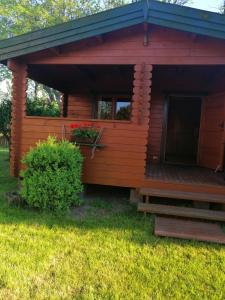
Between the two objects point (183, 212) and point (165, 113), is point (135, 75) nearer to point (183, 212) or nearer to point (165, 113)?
point (183, 212)

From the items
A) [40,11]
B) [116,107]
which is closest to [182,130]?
[116,107]

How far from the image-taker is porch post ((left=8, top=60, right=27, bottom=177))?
16.3 feet

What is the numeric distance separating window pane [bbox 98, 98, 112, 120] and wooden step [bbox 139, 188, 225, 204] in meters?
3.59

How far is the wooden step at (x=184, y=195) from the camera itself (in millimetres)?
4129

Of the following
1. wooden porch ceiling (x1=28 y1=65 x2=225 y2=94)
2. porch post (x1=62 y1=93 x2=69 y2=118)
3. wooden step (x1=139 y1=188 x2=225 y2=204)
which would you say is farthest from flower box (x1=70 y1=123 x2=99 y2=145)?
porch post (x1=62 y1=93 x2=69 y2=118)

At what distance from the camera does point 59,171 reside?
3.96m

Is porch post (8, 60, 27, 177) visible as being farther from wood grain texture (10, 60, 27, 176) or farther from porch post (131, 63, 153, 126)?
porch post (131, 63, 153, 126)

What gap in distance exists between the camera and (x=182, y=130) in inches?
291

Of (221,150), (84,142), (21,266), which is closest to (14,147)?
(84,142)

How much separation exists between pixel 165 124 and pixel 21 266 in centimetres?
543

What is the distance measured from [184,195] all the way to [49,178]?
7.07ft

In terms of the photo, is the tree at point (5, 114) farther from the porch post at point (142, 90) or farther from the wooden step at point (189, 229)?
the wooden step at point (189, 229)

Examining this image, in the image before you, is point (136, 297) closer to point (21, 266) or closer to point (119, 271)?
point (119, 271)

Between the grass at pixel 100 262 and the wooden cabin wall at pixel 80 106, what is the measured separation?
4.23 meters
